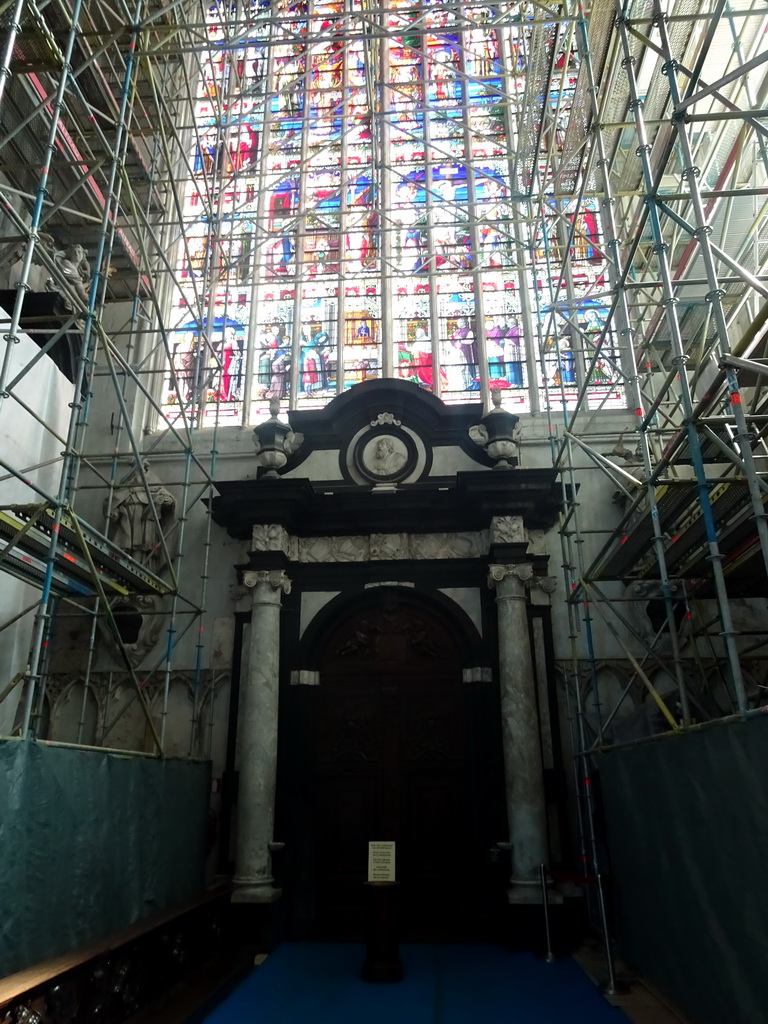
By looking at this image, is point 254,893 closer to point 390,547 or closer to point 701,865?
point 390,547

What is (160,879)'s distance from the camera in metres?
6.60

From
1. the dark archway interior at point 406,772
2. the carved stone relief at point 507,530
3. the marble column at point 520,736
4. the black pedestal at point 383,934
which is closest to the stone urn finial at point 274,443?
the dark archway interior at point 406,772

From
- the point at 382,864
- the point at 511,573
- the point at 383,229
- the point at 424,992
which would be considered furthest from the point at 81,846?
the point at 383,229

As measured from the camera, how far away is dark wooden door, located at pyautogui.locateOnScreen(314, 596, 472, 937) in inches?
310

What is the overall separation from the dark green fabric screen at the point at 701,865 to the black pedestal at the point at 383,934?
5.99 ft

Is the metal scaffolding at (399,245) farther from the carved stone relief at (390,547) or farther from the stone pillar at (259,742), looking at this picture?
the carved stone relief at (390,547)

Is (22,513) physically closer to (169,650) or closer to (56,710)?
(169,650)

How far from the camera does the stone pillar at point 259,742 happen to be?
7.61m

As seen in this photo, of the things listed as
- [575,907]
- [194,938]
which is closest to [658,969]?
[575,907]

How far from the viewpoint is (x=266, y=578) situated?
8.57 meters

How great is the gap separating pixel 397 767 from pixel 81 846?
3.69 m

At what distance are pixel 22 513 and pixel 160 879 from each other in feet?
10.9

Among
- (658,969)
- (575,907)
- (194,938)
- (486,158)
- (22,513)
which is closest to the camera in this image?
(658,969)

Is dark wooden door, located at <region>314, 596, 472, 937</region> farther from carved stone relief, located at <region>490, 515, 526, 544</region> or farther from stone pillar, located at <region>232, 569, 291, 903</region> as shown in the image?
carved stone relief, located at <region>490, 515, 526, 544</region>
